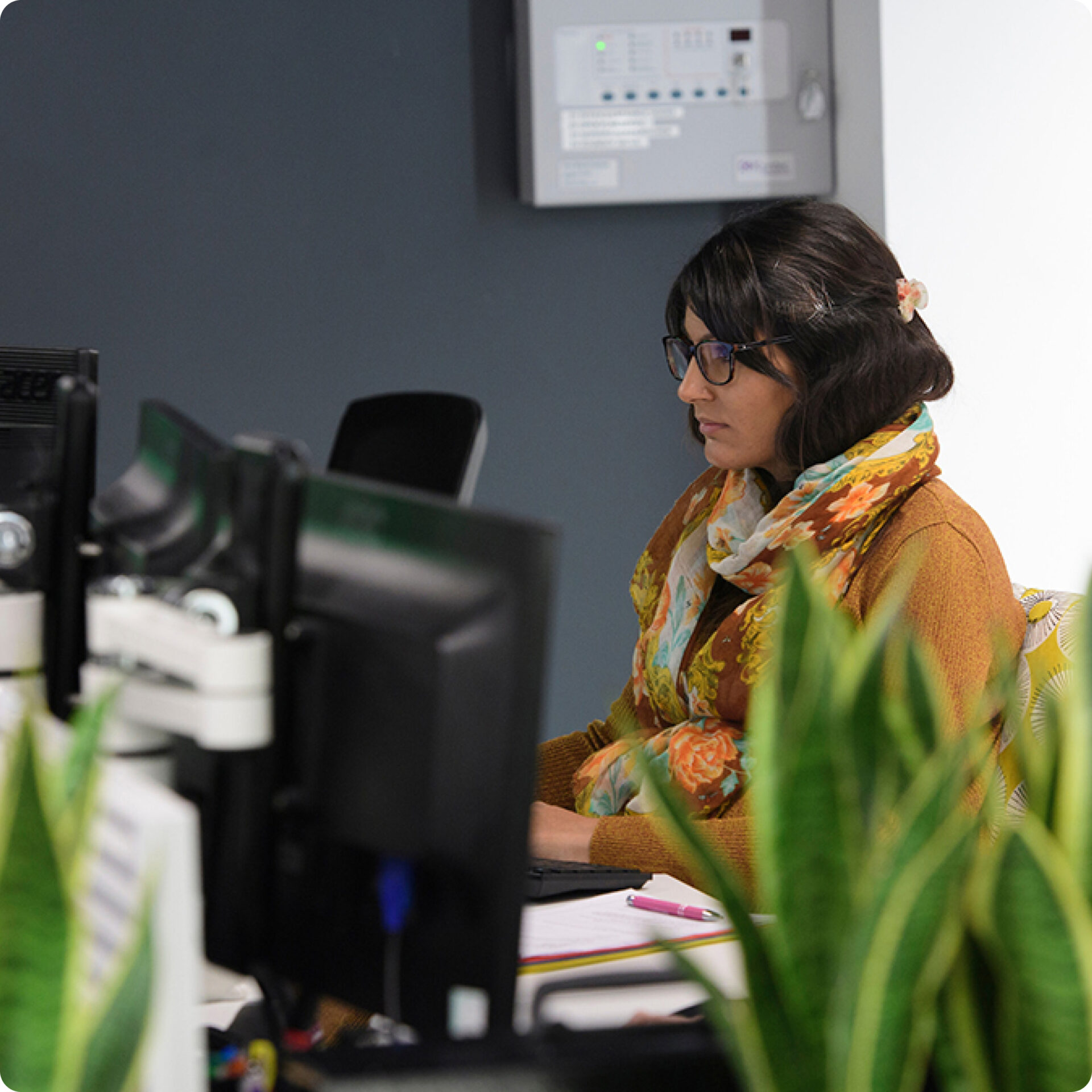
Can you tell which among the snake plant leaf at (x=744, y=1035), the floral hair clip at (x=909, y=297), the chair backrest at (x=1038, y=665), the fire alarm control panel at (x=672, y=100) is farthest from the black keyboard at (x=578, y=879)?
the fire alarm control panel at (x=672, y=100)

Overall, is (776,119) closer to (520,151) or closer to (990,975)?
(520,151)

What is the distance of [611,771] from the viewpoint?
6.57 feet

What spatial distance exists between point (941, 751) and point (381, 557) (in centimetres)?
37

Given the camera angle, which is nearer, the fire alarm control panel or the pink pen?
the pink pen

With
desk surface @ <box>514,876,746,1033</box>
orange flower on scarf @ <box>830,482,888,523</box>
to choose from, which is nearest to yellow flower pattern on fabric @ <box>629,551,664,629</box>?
orange flower on scarf @ <box>830,482,888,523</box>

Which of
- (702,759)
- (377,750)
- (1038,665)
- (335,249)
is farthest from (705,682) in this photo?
(335,249)

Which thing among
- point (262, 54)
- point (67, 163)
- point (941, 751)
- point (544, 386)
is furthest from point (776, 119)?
point (941, 751)

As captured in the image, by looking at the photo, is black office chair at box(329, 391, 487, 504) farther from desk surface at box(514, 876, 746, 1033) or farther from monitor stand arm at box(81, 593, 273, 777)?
monitor stand arm at box(81, 593, 273, 777)

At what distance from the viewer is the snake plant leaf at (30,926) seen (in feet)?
1.97

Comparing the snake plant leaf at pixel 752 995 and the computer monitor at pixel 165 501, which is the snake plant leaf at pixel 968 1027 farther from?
the computer monitor at pixel 165 501

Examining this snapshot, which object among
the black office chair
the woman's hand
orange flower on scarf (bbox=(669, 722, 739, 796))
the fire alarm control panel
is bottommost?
the woman's hand

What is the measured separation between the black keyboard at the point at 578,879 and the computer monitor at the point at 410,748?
53 cm

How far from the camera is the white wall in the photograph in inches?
113

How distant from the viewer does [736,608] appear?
2082 mm
